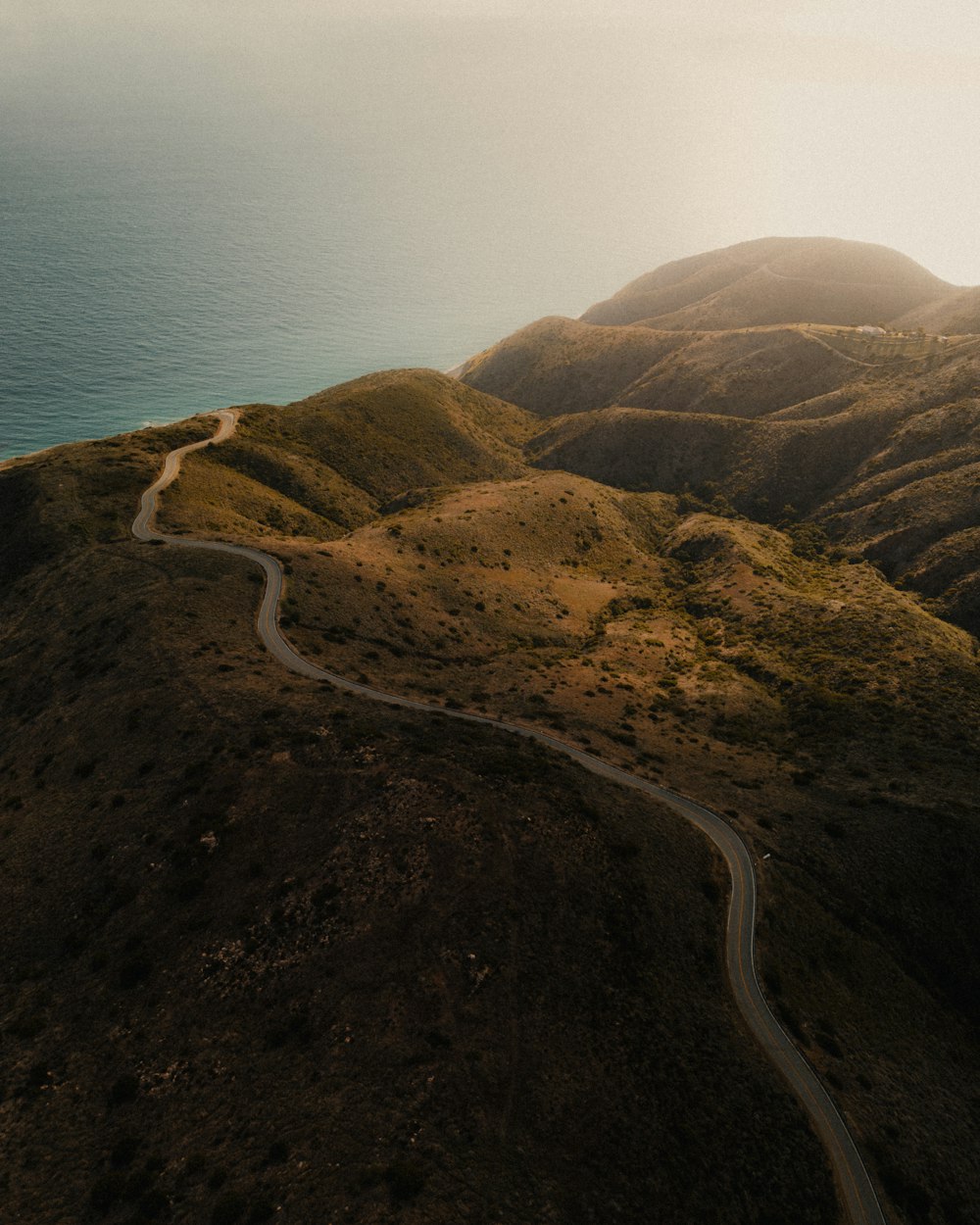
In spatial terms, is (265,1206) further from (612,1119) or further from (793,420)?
(793,420)

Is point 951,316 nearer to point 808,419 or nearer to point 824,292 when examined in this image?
point 824,292

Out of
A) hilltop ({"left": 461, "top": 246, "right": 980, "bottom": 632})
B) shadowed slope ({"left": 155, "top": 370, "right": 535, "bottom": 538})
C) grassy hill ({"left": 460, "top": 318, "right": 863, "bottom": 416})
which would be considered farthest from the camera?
grassy hill ({"left": 460, "top": 318, "right": 863, "bottom": 416})

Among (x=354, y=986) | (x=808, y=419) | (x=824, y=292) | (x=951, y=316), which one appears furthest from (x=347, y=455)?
(x=824, y=292)

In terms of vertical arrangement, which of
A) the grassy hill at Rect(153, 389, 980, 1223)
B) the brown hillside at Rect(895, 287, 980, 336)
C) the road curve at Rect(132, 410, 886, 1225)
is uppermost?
the brown hillside at Rect(895, 287, 980, 336)

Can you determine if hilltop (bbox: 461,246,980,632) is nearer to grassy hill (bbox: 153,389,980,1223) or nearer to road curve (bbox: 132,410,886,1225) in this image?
grassy hill (bbox: 153,389,980,1223)

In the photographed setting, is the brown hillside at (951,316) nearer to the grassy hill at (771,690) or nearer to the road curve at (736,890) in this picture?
the grassy hill at (771,690)

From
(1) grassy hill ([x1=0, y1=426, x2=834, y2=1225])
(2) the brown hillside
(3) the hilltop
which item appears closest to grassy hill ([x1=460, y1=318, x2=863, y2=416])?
(3) the hilltop

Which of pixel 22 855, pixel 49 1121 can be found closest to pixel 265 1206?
pixel 49 1121
